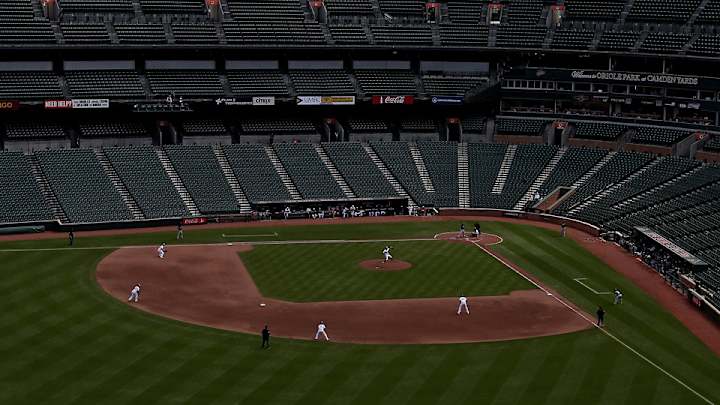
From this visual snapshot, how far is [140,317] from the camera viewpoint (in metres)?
53.7

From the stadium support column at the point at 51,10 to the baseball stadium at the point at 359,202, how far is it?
1.35 feet

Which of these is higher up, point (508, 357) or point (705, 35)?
point (705, 35)

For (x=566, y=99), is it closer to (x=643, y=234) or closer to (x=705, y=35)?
(x=705, y=35)

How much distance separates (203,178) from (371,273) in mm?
30464

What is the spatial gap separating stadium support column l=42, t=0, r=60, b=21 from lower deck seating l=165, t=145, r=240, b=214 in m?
17.6

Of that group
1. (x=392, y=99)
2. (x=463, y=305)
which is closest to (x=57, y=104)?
(x=392, y=99)

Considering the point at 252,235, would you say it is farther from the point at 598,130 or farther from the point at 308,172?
the point at 598,130

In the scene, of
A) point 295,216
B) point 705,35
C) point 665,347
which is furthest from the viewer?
point 705,35

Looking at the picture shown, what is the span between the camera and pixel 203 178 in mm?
90938

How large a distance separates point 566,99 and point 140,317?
63.3 meters

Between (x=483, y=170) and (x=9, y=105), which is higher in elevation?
(x=9, y=105)

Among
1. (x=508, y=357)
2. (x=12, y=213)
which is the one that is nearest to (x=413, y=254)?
(x=508, y=357)

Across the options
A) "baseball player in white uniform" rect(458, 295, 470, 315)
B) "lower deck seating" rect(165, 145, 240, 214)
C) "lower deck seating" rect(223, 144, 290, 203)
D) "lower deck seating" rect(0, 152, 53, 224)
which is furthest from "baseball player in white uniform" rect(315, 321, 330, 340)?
"lower deck seating" rect(223, 144, 290, 203)

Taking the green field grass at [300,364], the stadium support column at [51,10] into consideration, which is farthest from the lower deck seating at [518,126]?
the stadium support column at [51,10]
